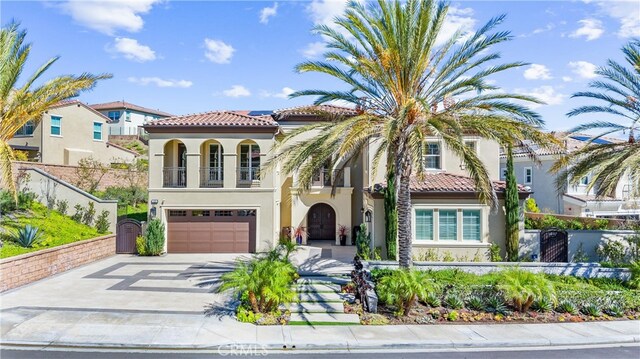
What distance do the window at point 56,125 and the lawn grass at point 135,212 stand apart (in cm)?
977

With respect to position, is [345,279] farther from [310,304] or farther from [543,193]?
[543,193]

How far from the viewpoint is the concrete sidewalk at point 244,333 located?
30.7 feet

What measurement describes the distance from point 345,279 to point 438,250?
5.05m

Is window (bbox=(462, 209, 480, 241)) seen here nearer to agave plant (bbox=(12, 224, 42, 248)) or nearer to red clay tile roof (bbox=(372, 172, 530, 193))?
red clay tile roof (bbox=(372, 172, 530, 193))

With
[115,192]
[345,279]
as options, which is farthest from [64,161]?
[345,279]

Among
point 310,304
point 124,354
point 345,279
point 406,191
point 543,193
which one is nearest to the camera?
point 124,354

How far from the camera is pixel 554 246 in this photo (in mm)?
17891

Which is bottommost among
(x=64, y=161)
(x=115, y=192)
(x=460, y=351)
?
(x=460, y=351)

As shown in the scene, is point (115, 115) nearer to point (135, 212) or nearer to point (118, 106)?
point (118, 106)

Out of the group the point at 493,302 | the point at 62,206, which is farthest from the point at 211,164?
the point at 493,302

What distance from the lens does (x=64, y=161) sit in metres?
30.7

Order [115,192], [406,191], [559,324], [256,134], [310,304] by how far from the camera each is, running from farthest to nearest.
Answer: [115,192] → [256,134] → [406,191] → [310,304] → [559,324]

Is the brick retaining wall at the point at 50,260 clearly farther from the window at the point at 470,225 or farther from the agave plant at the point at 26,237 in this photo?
the window at the point at 470,225

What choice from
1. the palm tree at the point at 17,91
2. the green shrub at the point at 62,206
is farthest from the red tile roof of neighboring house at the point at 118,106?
the palm tree at the point at 17,91
